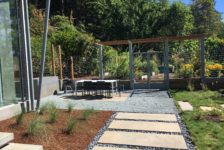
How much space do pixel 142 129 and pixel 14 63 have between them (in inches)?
161

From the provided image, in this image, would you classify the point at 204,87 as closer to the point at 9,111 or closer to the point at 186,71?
the point at 186,71

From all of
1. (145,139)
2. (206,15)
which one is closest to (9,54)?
(145,139)

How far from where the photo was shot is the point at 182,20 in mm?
24562

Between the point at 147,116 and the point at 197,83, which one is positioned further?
the point at 197,83

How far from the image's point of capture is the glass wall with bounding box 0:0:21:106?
7473mm

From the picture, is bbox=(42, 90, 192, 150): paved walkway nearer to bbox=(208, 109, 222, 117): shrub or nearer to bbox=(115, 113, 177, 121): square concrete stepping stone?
bbox=(115, 113, 177, 121): square concrete stepping stone

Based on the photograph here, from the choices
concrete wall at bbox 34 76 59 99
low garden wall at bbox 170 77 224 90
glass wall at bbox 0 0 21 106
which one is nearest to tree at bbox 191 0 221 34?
low garden wall at bbox 170 77 224 90

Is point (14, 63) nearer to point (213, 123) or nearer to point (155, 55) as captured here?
point (213, 123)

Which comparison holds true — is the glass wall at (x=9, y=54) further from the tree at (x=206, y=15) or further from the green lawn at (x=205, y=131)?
the tree at (x=206, y=15)

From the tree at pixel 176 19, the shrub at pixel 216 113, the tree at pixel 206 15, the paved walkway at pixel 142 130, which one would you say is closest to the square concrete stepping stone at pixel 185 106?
the paved walkway at pixel 142 130

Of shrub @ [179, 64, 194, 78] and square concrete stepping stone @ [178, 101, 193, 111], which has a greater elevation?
shrub @ [179, 64, 194, 78]

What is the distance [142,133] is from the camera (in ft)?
19.7

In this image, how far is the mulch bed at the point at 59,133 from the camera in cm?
531

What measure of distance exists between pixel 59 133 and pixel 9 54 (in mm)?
3106
